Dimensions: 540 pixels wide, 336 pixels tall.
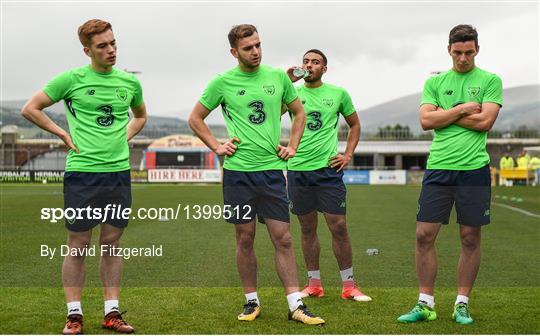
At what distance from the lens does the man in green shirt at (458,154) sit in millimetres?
6691

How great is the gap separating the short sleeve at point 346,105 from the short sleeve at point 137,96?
7.85ft

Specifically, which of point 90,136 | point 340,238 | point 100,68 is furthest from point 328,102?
point 90,136

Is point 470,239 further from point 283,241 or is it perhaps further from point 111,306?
point 111,306

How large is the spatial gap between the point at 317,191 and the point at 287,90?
63.0 inches

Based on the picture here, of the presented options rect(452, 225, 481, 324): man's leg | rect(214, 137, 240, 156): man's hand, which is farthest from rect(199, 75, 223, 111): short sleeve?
rect(452, 225, 481, 324): man's leg

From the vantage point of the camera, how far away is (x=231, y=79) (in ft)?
22.1

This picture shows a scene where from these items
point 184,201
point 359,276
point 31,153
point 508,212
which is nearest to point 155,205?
point 184,201

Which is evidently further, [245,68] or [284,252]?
[284,252]

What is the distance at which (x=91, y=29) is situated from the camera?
20.6ft

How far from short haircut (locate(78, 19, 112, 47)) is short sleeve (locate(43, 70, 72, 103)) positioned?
305 mm

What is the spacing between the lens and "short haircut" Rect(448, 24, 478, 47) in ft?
21.7

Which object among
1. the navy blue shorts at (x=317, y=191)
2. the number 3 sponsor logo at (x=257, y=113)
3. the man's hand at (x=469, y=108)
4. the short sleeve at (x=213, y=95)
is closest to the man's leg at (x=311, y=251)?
the navy blue shorts at (x=317, y=191)

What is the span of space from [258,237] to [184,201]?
1397 centimetres

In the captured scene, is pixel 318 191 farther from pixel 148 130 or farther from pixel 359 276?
pixel 148 130
